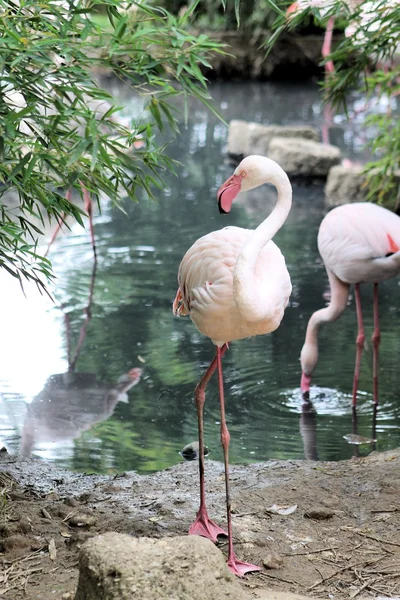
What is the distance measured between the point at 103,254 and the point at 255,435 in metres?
3.51

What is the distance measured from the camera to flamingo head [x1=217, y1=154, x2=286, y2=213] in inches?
116

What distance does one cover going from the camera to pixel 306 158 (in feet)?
33.2

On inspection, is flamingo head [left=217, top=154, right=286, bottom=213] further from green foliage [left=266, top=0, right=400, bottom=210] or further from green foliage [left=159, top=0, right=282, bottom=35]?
green foliage [left=159, top=0, right=282, bottom=35]

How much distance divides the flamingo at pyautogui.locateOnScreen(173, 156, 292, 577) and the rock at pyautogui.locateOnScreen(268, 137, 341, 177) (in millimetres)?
7053

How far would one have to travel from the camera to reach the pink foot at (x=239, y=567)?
283 cm

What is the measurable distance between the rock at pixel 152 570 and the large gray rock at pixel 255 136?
29.9 ft

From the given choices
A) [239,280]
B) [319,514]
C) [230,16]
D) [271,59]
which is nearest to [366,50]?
[239,280]

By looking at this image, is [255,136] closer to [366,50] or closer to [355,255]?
[355,255]

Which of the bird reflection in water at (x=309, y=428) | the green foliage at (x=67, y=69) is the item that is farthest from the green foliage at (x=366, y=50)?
the bird reflection in water at (x=309, y=428)

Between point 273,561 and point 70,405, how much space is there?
2085mm

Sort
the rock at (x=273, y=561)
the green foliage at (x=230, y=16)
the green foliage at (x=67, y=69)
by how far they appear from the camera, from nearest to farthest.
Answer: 1. the green foliage at (x=67, y=69)
2. the rock at (x=273, y=561)
3. the green foliage at (x=230, y=16)

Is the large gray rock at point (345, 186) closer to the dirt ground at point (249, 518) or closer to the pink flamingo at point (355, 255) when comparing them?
the pink flamingo at point (355, 255)

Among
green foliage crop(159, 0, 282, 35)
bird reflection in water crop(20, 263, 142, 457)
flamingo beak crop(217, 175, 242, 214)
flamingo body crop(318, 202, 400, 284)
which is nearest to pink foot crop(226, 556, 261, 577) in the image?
flamingo beak crop(217, 175, 242, 214)

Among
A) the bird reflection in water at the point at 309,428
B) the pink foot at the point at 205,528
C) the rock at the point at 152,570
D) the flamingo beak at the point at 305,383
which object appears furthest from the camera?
the flamingo beak at the point at 305,383
